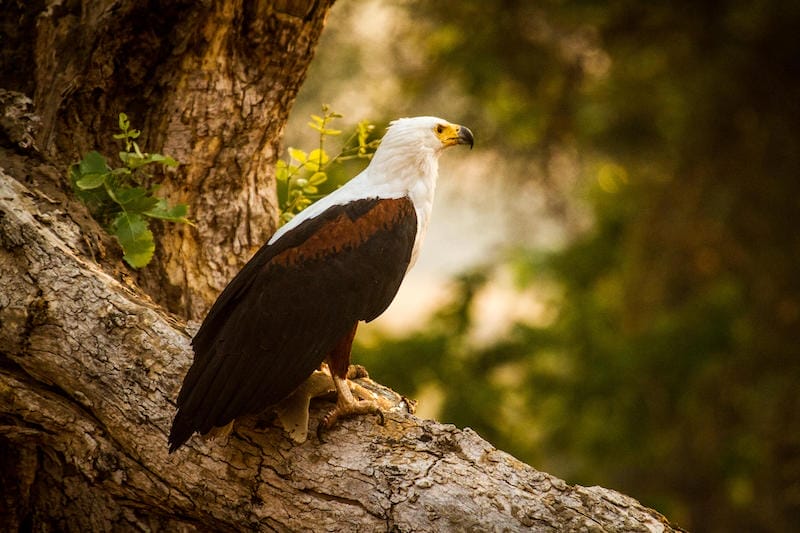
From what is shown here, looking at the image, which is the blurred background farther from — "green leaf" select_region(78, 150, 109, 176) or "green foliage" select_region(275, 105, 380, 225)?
"green leaf" select_region(78, 150, 109, 176)

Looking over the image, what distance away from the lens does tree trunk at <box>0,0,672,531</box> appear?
8.39ft

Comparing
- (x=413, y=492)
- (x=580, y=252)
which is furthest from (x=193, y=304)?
(x=580, y=252)

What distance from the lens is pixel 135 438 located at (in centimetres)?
265

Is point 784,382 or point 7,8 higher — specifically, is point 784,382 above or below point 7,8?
above

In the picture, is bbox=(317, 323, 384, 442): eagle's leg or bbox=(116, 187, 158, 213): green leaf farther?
bbox=(116, 187, 158, 213): green leaf

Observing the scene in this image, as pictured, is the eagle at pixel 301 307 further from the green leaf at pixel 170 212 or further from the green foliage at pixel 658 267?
the green foliage at pixel 658 267

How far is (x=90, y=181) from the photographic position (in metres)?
3.02

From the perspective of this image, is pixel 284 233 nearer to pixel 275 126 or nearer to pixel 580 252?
pixel 275 126

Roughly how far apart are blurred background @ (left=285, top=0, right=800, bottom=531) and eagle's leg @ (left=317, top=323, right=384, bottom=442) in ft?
13.0

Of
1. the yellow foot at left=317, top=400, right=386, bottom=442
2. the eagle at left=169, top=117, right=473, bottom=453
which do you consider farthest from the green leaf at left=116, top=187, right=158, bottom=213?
the yellow foot at left=317, top=400, right=386, bottom=442

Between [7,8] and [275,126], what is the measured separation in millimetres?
1130

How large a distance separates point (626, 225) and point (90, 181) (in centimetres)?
706

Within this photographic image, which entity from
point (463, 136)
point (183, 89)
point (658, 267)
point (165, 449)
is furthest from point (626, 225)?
point (165, 449)

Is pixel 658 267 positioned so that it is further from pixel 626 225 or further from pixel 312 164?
pixel 312 164
